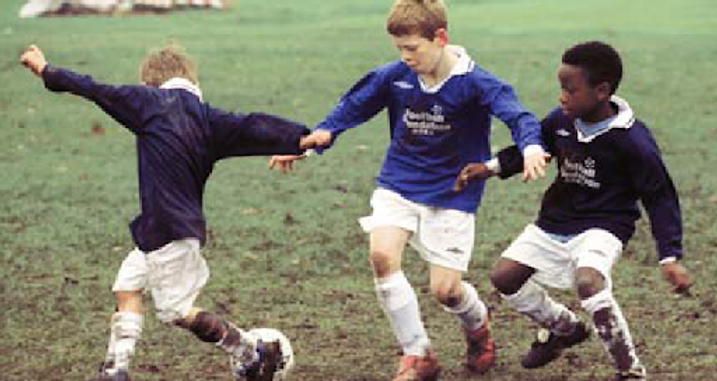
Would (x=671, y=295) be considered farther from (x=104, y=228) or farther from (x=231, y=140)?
(x=104, y=228)

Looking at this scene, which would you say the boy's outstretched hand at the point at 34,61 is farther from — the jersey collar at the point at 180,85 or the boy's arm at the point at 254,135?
the boy's arm at the point at 254,135

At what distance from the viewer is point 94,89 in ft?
20.6

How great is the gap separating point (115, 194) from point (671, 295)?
4.56 m

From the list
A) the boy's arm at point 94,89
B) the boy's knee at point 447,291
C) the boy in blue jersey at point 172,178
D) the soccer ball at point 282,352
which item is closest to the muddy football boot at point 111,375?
the boy in blue jersey at point 172,178

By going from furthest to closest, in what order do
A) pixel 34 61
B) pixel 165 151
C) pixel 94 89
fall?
pixel 165 151 < pixel 94 89 < pixel 34 61

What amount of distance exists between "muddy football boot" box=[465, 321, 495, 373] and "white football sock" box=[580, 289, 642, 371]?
27.7 inches

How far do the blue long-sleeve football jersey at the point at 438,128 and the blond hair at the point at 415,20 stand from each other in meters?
0.20

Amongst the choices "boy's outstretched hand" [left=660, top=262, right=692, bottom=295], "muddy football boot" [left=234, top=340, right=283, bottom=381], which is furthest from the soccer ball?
"boy's outstretched hand" [left=660, top=262, right=692, bottom=295]

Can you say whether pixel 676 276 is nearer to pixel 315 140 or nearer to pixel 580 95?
pixel 580 95

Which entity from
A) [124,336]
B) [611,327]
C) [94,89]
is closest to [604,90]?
[611,327]

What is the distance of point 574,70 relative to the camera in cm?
660

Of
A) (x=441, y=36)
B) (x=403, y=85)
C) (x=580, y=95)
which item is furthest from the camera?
(x=403, y=85)

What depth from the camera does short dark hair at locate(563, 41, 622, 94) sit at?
6578 millimetres

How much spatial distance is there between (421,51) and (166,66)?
1048 mm
